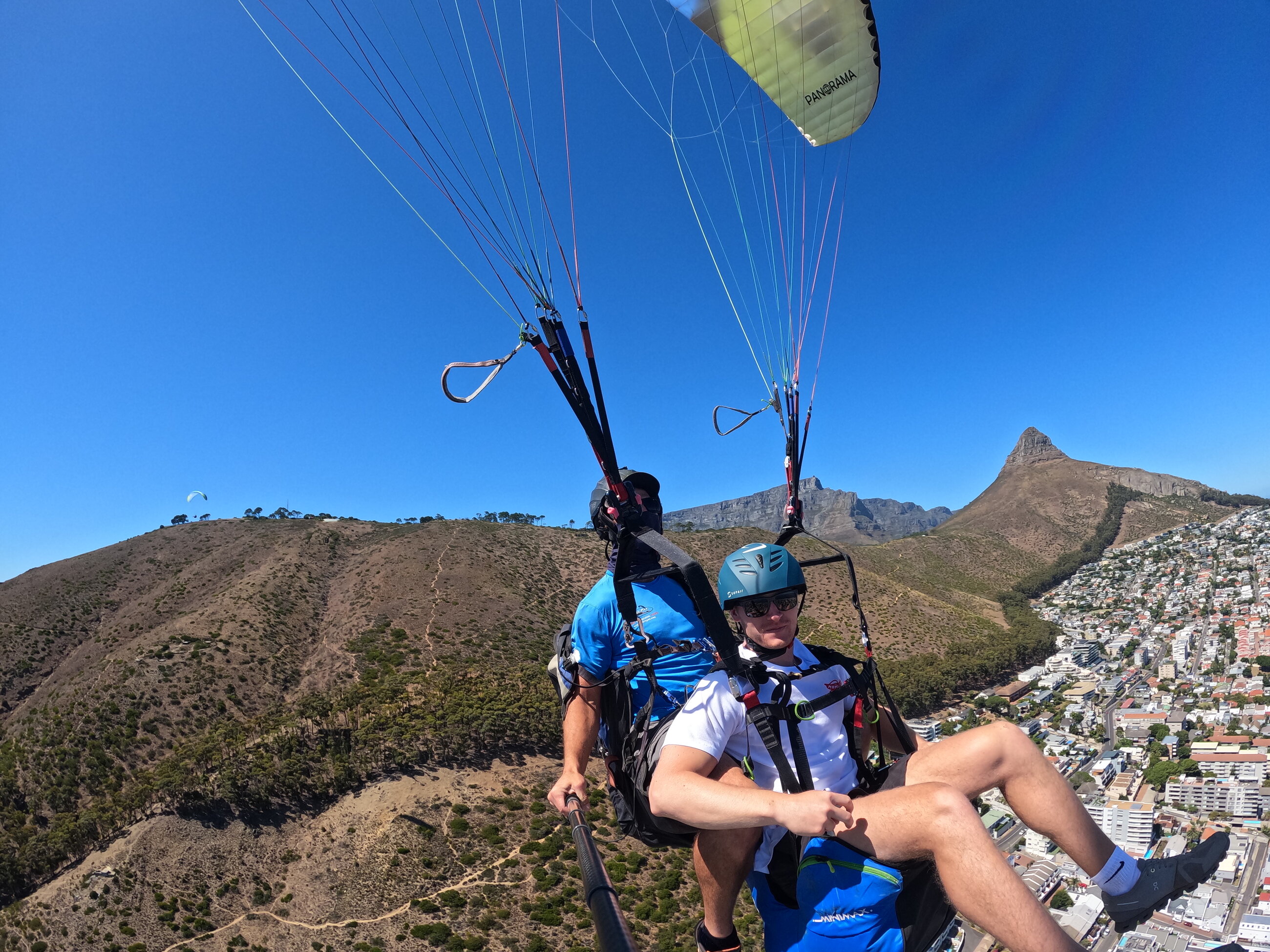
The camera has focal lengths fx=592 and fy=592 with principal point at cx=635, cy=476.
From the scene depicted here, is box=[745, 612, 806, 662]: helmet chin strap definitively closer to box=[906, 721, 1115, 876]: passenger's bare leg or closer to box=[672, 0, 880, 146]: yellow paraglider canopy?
box=[906, 721, 1115, 876]: passenger's bare leg

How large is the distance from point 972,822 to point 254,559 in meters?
73.6

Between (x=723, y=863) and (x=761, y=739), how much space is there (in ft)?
2.21

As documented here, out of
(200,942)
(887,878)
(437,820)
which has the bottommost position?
(200,942)

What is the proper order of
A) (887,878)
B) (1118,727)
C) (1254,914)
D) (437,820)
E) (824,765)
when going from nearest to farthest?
(887,878) < (824,765) < (1254,914) < (437,820) < (1118,727)

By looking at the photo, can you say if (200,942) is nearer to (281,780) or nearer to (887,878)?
(281,780)

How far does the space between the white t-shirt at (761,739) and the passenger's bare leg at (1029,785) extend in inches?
14.6

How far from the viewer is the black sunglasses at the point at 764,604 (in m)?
2.91

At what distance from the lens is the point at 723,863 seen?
2764 millimetres

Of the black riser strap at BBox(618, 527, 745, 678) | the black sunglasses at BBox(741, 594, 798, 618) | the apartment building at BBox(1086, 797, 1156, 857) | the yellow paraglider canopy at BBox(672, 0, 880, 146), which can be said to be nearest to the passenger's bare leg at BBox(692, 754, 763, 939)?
the black riser strap at BBox(618, 527, 745, 678)

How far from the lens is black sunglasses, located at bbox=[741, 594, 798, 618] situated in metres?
2.91

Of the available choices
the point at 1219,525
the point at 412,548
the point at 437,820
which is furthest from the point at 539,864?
the point at 1219,525

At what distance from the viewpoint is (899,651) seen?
59.8m

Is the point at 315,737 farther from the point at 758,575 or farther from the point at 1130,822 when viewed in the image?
the point at 1130,822

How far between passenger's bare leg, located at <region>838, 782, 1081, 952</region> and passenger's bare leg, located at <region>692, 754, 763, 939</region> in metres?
0.50
